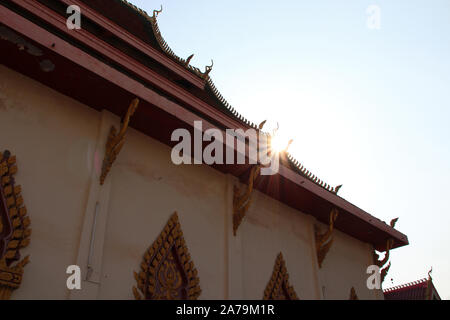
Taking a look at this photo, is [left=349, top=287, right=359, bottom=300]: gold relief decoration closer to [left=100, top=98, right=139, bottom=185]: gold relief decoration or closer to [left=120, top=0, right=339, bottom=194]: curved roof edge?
[left=120, top=0, right=339, bottom=194]: curved roof edge

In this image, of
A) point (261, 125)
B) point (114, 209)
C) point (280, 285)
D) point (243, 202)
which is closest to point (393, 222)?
point (261, 125)

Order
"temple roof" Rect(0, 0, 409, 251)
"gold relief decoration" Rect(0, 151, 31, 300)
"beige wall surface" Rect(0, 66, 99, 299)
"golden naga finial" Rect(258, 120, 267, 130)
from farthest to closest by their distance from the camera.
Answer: "golden naga finial" Rect(258, 120, 267, 130)
"temple roof" Rect(0, 0, 409, 251)
"beige wall surface" Rect(0, 66, 99, 299)
"gold relief decoration" Rect(0, 151, 31, 300)

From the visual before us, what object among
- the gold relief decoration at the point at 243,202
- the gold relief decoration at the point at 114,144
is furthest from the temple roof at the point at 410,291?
the gold relief decoration at the point at 114,144

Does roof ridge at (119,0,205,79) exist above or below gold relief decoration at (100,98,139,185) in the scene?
above

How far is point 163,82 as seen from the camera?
6.08 m

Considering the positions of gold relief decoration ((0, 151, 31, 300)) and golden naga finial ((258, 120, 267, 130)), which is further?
golden naga finial ((258, 120, 267, 130))

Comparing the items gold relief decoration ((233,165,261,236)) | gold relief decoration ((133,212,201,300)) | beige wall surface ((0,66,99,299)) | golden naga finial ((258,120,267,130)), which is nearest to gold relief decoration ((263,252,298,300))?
gold relief decoration ((233,165,261,236))

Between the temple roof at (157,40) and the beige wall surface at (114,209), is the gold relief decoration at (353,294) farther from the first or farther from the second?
the temple roof at (157,40)

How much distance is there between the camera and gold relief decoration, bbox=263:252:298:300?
6375mm

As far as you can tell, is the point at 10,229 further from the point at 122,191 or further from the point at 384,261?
the point at 384,261

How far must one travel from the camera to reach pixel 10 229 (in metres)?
4.20

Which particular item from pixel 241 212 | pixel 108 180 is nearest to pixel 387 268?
pixel 241 212

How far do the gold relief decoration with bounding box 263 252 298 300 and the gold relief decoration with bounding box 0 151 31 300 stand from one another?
128 inches

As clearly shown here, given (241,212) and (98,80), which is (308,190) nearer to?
(241,212)
